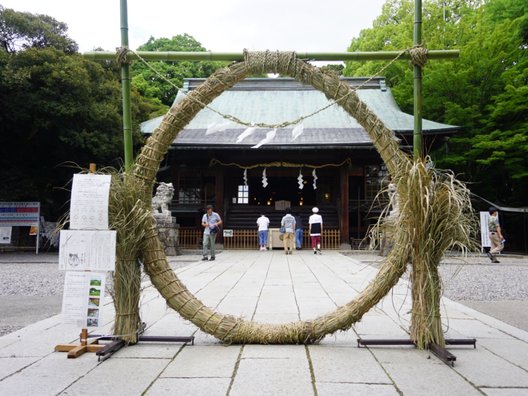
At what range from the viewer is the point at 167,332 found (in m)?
4.01

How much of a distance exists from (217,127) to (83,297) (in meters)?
15.9

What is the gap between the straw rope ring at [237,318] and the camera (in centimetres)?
352

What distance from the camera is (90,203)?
3.40 m

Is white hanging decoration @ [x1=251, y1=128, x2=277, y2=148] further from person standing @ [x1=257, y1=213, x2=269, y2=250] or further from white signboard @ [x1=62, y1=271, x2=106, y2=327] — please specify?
white signboard @ [x1=62, y1=271, x2=106, y2=327]

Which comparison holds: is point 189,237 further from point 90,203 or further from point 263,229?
point 90,203

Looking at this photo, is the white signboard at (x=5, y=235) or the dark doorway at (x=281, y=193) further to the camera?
the dark doorway at (x=281, y=193)

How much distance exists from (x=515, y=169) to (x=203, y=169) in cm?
1256

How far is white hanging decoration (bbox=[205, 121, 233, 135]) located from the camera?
18291 millimetres

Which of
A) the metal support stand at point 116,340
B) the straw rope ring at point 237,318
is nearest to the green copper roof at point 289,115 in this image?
the straw rope ring at point 237,318

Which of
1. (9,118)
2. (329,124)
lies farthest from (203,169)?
(9,118)

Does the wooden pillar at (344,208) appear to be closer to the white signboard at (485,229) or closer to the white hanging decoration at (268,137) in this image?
the white hanging decoration at (268,137)

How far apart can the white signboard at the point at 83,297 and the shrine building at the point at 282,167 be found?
13.4m

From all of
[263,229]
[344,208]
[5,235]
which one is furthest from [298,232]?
[5,235]

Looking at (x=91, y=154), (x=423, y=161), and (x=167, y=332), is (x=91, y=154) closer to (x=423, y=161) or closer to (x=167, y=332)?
(x=167, y=332)
